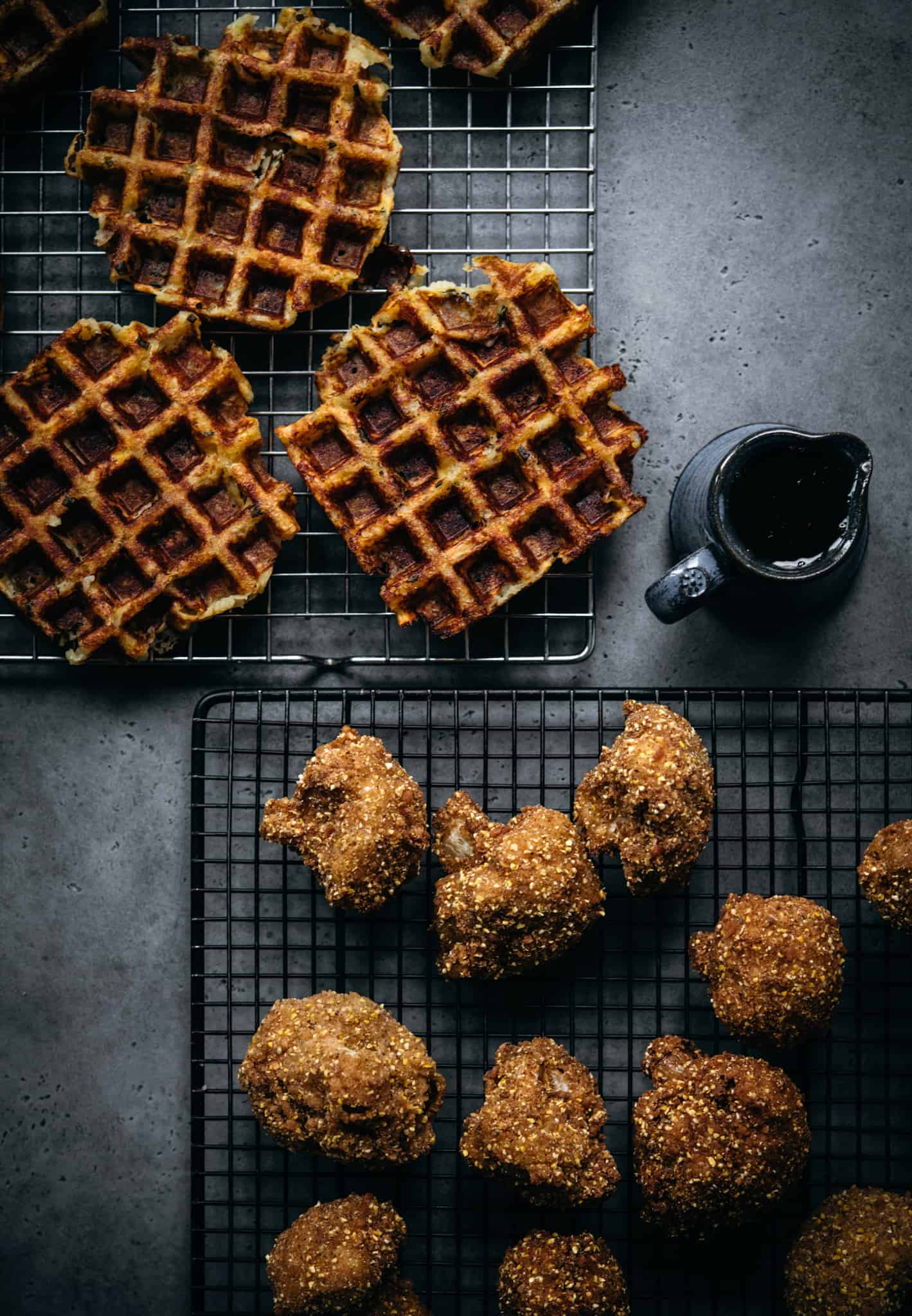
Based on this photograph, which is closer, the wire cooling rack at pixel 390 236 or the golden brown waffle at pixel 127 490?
the golden brown waffle at pixel 127 490

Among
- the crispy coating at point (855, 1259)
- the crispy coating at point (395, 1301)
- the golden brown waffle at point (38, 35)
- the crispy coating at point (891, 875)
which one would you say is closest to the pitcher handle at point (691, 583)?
the crispy coating at point (891, 875)

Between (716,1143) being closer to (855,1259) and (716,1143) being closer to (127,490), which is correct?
(855,1259)

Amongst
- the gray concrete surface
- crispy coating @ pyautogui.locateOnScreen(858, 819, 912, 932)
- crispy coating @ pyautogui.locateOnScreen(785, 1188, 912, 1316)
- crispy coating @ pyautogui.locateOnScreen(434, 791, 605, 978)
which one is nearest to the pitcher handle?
the gray concrete surface

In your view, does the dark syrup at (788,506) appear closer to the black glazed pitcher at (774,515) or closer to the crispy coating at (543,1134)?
the black glazed pitcher at (774,515)

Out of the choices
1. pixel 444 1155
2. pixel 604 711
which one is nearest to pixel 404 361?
pixel 604 711

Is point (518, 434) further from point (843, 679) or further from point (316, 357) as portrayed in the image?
point (843, 679)
